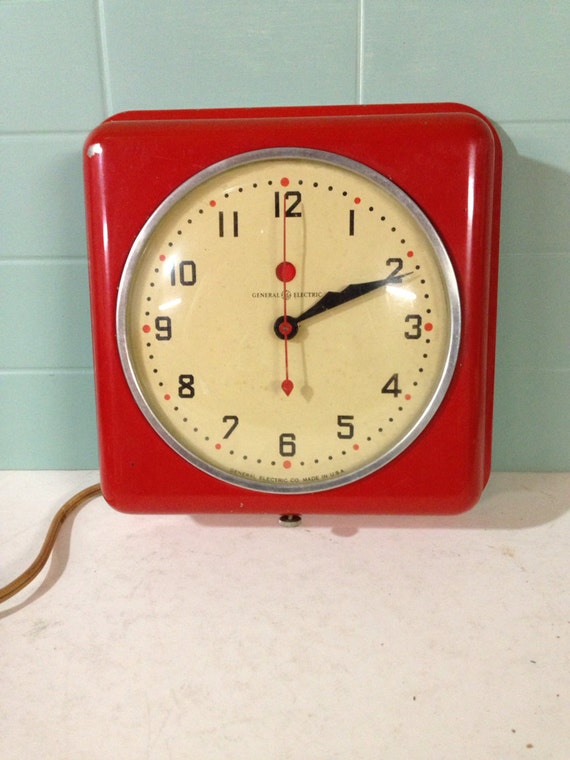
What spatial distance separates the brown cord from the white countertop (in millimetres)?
13

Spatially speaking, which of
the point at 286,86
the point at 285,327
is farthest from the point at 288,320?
the point at 286,86

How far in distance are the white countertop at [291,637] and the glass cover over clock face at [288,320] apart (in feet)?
0.34

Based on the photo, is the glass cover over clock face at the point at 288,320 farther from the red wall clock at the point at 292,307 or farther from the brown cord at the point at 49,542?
the brown cord at the point at 49,542

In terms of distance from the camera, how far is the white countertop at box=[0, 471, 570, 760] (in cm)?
49

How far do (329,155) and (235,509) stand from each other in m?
0.37

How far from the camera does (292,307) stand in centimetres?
65

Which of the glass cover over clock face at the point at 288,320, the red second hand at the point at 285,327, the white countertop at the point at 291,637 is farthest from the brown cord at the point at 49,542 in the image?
the red second hand at the point at 285,327

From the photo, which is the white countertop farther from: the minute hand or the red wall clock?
the minute hand

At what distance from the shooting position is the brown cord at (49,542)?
2.08 feet

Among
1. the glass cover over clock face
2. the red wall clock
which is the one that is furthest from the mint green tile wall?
the glass cover over clock face

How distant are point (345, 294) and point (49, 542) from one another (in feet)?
1.35

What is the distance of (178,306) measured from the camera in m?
0.65

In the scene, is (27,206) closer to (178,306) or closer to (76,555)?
(178,306)

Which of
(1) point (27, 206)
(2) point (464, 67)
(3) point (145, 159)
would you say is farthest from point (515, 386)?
(1) point (27, 206)
